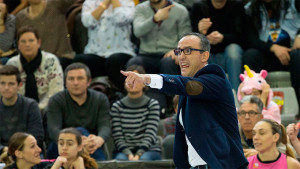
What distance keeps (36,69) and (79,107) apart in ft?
3.03

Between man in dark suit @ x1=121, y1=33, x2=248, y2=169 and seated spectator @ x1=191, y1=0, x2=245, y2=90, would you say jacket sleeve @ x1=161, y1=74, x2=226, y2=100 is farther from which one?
seated spectator @ x1=191, y1=0, x2=245, y2=90

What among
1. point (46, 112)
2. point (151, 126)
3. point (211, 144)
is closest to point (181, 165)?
point (211, 144)

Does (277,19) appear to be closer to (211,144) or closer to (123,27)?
(123,27)

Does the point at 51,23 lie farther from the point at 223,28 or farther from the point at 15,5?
the point at 223,28

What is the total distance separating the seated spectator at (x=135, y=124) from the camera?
669 cm

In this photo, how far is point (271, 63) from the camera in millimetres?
7773

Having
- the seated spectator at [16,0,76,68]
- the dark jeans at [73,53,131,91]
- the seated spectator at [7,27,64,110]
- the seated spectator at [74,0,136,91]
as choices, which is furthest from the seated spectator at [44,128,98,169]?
the seated spectator at [16,0,76,68]

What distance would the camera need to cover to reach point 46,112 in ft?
23.4

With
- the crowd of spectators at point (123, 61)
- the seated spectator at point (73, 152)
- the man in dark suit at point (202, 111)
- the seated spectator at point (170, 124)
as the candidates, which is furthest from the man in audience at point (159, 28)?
the man in dark suit at point (202, 111)

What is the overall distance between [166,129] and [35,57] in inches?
73.1

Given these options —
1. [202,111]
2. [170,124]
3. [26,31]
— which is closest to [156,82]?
[202,111]

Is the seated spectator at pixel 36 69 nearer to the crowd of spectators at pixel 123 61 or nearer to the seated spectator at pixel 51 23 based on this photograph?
the crowd of spectators at pixel 123 61

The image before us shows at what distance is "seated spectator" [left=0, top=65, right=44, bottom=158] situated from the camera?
22.2 ft

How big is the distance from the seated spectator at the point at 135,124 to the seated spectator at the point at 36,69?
90 centimetres
